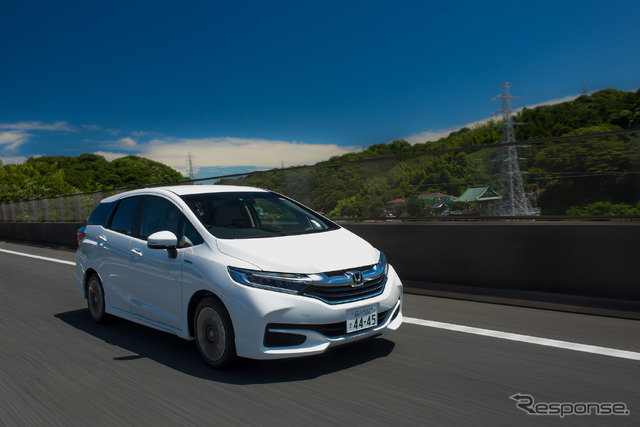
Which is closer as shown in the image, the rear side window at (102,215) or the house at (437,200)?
the rear side window at (102,215)

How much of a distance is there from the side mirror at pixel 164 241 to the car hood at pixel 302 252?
0.47 m

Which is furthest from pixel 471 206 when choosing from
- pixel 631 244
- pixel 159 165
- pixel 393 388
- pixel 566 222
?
pixel 159 165

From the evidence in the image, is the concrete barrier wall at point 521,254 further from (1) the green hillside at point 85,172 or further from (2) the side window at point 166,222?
(1) the green hillside at point 85,172

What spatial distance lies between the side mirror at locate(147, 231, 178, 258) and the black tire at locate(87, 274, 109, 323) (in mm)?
1964

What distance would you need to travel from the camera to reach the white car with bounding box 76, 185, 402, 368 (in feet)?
14.7

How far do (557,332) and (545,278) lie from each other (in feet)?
4.38

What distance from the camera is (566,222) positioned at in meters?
7.07

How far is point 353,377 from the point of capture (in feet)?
15.0

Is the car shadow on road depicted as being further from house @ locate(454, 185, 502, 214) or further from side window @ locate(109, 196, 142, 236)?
house @ locate(454, 185, 502, 214)

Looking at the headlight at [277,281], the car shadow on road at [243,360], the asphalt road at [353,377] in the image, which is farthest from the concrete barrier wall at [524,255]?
the headlight at [277,281]

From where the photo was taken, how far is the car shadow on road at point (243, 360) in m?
4.71

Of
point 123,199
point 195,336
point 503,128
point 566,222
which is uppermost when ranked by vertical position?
point 503,128

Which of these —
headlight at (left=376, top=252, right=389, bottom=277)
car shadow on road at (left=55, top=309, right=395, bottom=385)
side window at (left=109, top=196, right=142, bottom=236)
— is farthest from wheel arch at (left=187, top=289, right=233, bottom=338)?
side window at (left=109, top=196, right=142, bottom=236)

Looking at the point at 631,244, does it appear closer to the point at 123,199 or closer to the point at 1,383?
the point at 123,199
